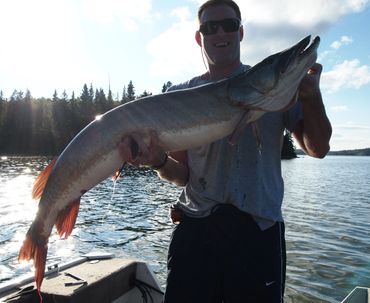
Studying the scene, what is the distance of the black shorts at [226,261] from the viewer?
296cm

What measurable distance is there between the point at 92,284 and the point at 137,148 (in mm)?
1996

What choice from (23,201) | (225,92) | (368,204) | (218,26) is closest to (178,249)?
(225,92)

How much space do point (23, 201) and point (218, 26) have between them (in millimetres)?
19779

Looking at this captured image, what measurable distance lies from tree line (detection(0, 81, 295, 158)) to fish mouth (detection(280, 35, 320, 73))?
7735 cm

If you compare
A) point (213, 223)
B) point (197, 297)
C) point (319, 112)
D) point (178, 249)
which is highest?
point (319, 112)

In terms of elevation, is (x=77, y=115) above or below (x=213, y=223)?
above

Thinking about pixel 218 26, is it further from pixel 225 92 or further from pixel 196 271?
pixel 196 271

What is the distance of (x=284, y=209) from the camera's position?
1995cm

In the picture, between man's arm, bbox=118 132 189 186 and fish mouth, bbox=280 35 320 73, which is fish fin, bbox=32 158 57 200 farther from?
fish mouth, bbox=280 35 320 73

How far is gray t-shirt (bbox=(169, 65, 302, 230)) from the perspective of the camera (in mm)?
3086

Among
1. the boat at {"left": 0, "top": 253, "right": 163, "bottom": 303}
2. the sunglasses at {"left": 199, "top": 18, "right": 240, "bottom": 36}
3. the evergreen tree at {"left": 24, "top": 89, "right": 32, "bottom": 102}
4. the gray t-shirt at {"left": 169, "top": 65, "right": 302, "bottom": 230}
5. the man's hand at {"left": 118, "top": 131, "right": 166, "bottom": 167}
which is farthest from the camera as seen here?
the evergreen tree at {"left": 24, "top": 89, "right": 32, "bottom": 102}

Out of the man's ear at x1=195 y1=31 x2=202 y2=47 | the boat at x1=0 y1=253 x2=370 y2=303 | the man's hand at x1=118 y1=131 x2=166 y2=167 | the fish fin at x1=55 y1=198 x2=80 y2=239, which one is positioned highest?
the man's ear at x1=195 y1=31 x2=202 y2=47

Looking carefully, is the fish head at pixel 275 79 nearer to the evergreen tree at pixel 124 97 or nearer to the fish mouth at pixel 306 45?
the fish mouth at pixel 306 45

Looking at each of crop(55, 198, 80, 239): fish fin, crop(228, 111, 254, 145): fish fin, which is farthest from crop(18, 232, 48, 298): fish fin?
crop(228, 111, 254, 145): fish fin
